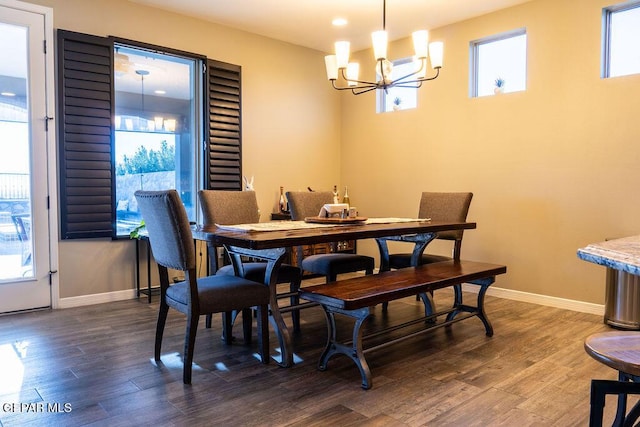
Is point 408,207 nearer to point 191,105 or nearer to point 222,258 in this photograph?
point 222,258

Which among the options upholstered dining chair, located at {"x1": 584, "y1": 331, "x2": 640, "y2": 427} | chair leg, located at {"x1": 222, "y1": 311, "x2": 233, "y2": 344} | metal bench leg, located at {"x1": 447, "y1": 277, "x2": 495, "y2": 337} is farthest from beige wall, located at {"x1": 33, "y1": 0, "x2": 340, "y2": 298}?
upholstered dining chair, located at {"x1": 584, "y1": 331, "x2": 640, "y2": 427}

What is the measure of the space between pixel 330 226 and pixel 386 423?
1.40 m

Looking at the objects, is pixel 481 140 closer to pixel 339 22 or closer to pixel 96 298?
pixel 339 22

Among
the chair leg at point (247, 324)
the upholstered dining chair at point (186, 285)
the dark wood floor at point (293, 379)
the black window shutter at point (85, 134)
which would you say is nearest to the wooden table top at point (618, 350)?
the dark wood floor at point (293, 379)

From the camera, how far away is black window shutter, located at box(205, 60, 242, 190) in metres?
4.71

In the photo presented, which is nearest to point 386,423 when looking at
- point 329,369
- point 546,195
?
point 329,369

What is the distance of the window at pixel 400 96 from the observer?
5.22 m

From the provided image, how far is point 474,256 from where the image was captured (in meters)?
4.70

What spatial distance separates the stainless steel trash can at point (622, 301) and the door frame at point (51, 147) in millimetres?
4474

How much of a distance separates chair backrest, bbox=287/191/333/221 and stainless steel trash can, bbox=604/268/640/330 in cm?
234

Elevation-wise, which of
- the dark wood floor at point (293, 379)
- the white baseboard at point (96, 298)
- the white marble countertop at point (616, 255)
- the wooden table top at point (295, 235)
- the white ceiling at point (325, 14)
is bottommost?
the dark wood floor at point (293, 379)

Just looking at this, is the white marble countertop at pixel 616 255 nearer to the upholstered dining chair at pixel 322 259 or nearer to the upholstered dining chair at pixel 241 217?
the upholstered dining chair at pixel 241 217

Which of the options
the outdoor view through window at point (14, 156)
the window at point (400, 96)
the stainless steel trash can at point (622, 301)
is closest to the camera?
the stainless steel trash can at point (622, 301)

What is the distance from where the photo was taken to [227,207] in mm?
3512
